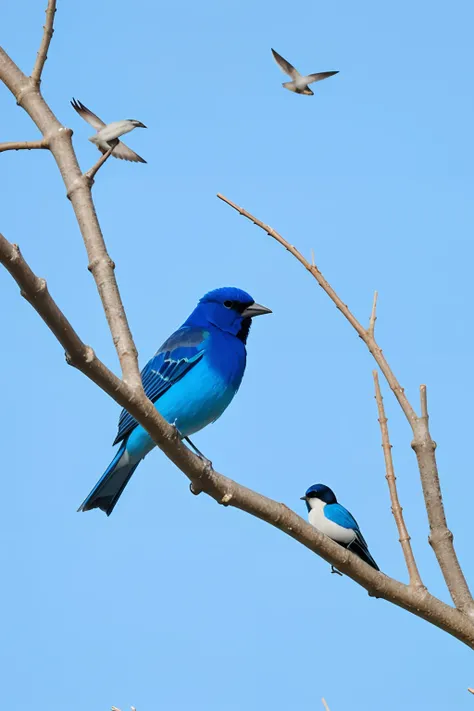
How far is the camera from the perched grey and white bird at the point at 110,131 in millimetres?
4383

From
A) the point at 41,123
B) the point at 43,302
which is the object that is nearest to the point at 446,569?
the point at 43,302

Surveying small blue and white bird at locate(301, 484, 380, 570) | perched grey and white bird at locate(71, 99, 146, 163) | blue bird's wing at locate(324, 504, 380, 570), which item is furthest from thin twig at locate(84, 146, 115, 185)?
blue bird's wing at locate(324, 504, 380, 570)

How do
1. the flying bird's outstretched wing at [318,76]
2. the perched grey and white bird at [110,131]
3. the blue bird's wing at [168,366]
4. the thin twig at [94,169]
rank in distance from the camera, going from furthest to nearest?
the blue bird's wing at [168,366] → the flying bird's outstretched wing at [318,76] → the perched grey and white bird at [110,131] → the thin twig at [94,169]

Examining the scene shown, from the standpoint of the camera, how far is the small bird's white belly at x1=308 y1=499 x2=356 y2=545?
6.95 metres

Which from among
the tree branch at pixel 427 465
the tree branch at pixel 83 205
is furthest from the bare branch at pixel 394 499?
the tree branch at pixel 83 205

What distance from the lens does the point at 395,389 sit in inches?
164

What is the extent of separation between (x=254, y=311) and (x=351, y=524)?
1.80 m

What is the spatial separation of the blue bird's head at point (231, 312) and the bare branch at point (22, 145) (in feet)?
9.65

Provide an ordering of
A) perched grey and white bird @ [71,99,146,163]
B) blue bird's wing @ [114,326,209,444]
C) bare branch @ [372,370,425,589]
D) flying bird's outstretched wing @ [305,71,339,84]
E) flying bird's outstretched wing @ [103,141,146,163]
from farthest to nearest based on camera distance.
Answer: blue bird's wing @ [114,326,209,444], flying bird's outstretched wing @ [103,141,146,163], flying bird's outstretched wing @ [305,71,339,84], perched grey and white bird @ [71,99,146,163], bare branch @ [372,370,425,589]

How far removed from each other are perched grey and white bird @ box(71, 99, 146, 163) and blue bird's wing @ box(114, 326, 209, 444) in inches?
77.4

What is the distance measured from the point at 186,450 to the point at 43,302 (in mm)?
1020

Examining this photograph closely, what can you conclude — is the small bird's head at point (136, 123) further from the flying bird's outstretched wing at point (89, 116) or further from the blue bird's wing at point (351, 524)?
the blue bird's wing at point (351, 524)

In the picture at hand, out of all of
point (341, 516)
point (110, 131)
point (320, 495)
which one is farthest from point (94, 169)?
point (320, 495)

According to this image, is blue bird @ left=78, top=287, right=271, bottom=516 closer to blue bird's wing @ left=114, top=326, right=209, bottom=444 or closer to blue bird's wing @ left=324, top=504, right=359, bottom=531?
blue bird's wing @ left=114, top=326, right=209, bottom=444
